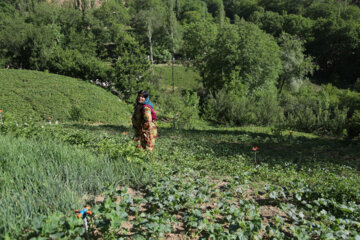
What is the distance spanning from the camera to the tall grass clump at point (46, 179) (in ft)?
8.71

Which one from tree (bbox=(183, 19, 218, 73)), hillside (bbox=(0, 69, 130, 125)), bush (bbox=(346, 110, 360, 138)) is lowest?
bush (bbox=(346, 110, 360, 138))

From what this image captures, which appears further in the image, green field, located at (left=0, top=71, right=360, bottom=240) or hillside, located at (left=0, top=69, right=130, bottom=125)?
hillside, located at (left=0, top=69, right=130, bottom=125)

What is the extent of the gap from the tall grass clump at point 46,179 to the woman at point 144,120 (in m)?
1.18

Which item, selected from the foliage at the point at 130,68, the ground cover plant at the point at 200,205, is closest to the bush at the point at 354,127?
the ground cover plant at the point at 200,205

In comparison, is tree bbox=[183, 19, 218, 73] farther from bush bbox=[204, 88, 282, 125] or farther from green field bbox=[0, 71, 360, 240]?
green field bbox=[0, 71, 360, 240]

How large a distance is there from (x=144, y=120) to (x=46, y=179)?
2.41 metres

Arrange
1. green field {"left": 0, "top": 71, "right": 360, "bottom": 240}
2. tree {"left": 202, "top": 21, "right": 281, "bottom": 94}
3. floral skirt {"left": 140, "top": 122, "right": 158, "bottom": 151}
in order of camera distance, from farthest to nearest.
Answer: tree {"left": 202, "top": 21, "right": 281, "bottom": 94}, floral skirt {"left": 140, "top": 122, "right": 158, "bottom": 151}, green field {"left": 0, "top": 71, "right": 360, "bottom": 240}

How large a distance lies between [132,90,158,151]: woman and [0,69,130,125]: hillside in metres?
9.76

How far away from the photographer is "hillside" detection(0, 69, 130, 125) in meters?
Result: 14.8

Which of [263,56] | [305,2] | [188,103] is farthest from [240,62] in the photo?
[305,2]

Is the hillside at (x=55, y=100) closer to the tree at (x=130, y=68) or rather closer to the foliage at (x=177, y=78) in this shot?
the tree at (x=130, y=68)

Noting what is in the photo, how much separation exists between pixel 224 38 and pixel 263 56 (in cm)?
410

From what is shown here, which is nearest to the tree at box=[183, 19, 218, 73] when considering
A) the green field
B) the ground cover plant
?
the ground cover plant

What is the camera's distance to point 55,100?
1639 centimetres
